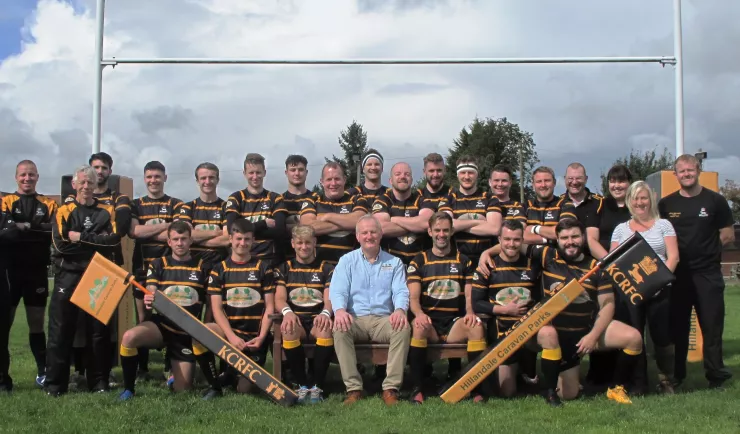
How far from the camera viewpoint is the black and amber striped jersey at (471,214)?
612cm

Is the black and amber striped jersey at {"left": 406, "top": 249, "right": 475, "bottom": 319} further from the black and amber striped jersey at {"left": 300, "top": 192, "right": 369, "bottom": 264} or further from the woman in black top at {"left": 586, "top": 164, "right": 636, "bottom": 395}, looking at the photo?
the woman in black top at {"left": 586, "top": 164, "right": 636, "bottom": 395}

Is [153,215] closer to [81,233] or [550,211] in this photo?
[81,233]

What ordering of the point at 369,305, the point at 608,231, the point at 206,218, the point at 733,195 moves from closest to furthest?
the point at 369,305 < the point at 608,231 < the point at 206,218 < the point at 733,195

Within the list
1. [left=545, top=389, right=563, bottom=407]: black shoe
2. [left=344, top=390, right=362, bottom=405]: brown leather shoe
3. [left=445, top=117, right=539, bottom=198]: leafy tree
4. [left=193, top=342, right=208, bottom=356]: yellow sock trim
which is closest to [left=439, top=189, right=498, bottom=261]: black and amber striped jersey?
[left=545, top=389, right=563, bottom=407]: black shoe

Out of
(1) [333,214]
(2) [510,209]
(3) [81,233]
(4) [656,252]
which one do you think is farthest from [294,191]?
(4) [656,252]

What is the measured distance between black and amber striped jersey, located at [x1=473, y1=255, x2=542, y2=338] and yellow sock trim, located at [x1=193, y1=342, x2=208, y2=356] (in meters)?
2.28

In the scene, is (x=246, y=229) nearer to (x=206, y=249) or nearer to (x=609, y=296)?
(x=206, y=249)

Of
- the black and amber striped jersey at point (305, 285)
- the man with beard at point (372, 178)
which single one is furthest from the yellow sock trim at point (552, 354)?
the man with beard at point (372, 178)

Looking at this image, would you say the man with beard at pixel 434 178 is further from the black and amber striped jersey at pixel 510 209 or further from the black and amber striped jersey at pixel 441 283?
the black and amber striped jersey at pixel 441 283

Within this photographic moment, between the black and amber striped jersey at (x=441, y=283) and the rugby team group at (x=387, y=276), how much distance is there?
1 cm

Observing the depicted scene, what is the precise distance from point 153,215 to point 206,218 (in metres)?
0.54

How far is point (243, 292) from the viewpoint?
569cm

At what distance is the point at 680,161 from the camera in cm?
597

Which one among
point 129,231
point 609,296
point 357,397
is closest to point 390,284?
point 357,397
